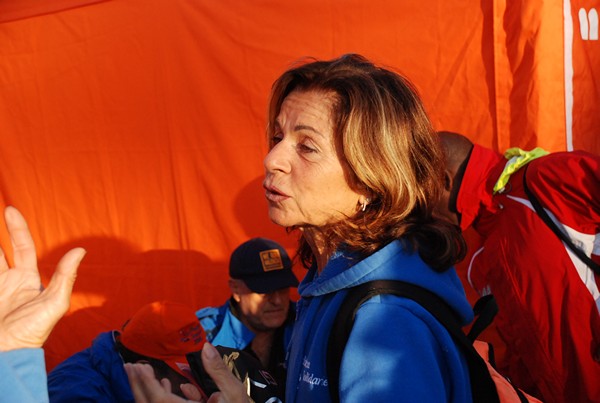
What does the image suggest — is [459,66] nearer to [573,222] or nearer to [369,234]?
[573,222]

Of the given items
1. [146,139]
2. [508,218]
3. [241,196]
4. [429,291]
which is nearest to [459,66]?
[508,218]

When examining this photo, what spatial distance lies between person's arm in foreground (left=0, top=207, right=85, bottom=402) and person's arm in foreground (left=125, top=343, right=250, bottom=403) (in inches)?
12.4

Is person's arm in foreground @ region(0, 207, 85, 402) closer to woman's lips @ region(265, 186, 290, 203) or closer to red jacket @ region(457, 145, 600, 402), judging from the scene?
woman's lips @ region(265, 186, 290, 203)

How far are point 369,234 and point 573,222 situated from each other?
1.03m

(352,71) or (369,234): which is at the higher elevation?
(352,71)

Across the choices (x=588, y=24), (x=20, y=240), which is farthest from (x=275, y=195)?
(x=588, y=24)

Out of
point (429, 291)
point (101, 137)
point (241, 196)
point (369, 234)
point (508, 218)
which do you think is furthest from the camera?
point (101, 137)

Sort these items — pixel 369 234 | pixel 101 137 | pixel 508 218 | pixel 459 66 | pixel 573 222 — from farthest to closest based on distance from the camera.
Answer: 1. pixel 101 137
2. pixel 459 66
3. pixel 508 218
4. pixel 573 222
5. pixel 369 234

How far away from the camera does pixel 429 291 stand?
3.78 ft

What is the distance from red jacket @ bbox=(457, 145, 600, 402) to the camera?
2.00 meters

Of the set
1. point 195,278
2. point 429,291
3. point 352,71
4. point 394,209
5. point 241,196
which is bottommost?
point 195,278

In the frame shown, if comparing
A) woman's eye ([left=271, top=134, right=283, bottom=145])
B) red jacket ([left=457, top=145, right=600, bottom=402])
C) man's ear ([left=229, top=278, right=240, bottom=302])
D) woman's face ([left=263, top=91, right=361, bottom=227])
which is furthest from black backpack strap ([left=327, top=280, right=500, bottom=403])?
man's ear ([left=229, top=278, right=240, bottom=302])

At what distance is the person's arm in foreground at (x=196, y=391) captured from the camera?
1308 mm

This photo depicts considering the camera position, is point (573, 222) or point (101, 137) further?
point (101, 137)
